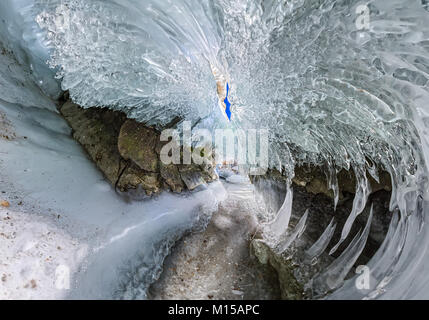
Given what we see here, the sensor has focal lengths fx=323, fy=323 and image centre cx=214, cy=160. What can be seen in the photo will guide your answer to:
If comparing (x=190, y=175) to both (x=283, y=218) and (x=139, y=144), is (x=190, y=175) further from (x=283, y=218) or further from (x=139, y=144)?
(x=283, y=218)

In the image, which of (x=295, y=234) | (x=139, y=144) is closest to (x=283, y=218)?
(x=295, y=234)

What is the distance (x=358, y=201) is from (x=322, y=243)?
0.29 m

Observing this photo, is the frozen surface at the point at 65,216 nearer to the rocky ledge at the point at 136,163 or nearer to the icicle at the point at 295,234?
the rocky ledge at the point at 136,163

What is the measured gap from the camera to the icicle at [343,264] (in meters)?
1.58

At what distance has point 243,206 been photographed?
211 cm

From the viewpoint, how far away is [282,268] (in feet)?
5.52

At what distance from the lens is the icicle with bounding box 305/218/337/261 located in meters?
1.70

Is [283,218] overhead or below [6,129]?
overhead

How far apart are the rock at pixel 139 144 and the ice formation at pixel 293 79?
93 millimetres

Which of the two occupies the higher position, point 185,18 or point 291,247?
point 185,18

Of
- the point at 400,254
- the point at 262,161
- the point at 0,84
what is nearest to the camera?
the point at 400,254
